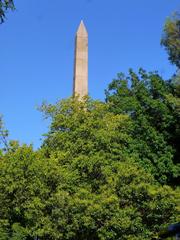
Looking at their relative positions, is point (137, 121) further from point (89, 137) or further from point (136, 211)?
point (136, 211)

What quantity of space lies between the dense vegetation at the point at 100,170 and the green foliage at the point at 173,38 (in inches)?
41.3

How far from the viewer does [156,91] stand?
98.2 feet

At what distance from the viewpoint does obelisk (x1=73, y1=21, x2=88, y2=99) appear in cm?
3706

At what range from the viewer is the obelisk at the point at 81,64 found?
37.1 meters

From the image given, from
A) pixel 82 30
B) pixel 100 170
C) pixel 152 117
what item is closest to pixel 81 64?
pixel 82 30

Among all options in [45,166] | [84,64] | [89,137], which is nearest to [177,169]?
[89,137]

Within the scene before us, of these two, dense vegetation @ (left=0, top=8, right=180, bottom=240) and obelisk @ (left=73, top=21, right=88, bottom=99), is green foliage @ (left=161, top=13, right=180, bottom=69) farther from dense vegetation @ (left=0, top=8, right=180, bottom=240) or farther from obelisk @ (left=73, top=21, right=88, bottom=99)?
obelisk @ (left=73, top=21, right=88, bottom=99)

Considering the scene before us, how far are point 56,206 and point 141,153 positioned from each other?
736cm

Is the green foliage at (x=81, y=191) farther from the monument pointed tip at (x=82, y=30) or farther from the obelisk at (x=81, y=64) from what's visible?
the monument pointed tip at (x=82, y=30)

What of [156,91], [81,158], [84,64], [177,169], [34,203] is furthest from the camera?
[84,64]

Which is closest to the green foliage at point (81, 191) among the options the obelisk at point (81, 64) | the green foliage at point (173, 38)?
the green foliage at point (173, 38)

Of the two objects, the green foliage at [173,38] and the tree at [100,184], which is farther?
the green foliage at [173,38]

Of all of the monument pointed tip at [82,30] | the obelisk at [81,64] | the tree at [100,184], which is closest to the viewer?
the tree at [100,184]

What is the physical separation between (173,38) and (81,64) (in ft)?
38.1
